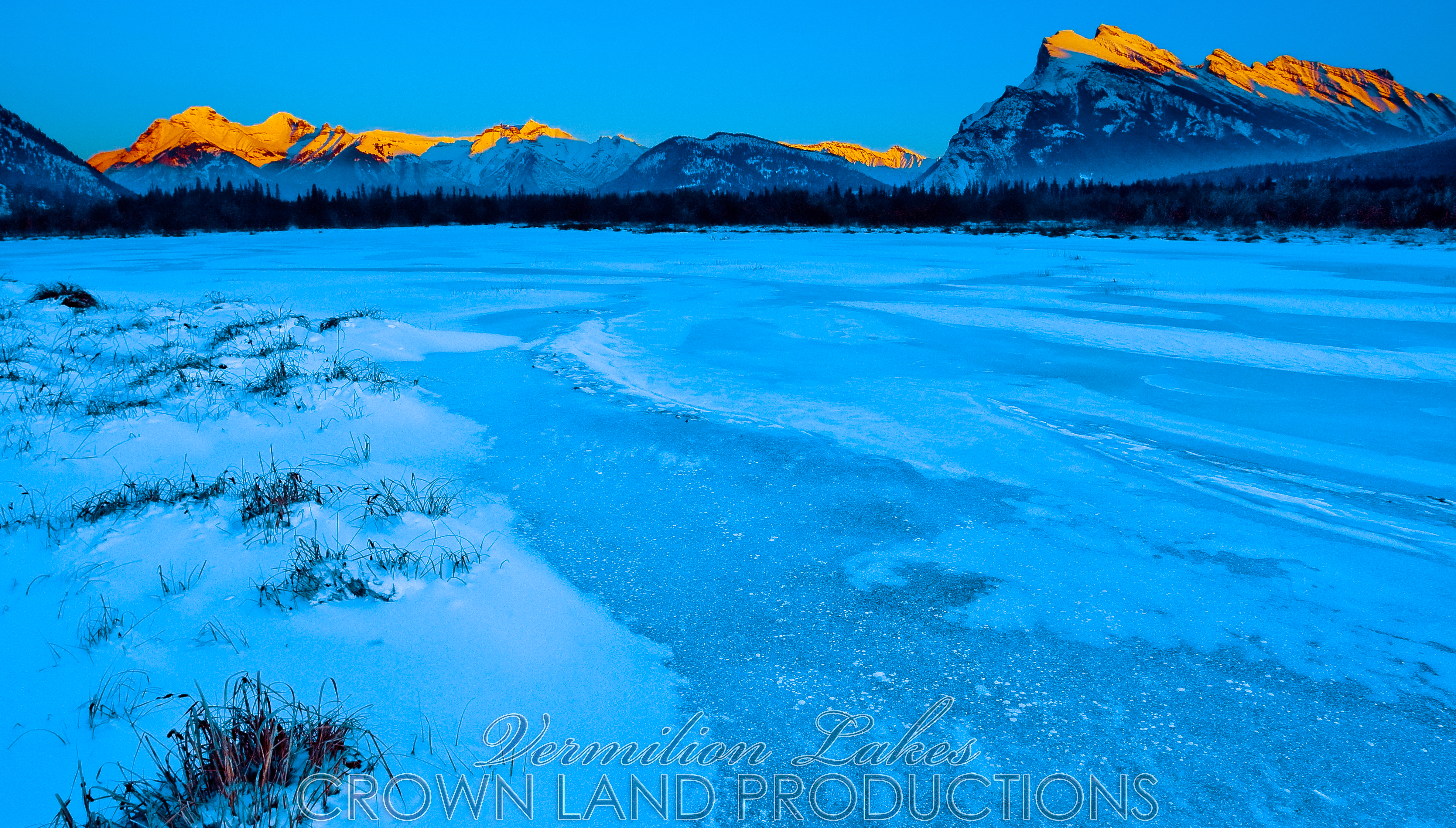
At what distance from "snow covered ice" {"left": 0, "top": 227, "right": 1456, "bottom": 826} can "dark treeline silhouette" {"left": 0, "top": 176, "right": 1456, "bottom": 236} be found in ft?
104

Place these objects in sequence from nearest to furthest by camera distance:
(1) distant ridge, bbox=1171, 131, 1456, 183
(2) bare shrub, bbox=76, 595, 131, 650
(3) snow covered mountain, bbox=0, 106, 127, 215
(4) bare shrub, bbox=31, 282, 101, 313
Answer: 1. (2) bare shrub, bbox=76, 595, 131, 650
2. (4) bare shrub, bbox=31, 282, 101, 313
3. (1) distant ridge, bbox=1171, 131, 1456, 183
4. (3) snow covered mountain, bbox=0, 106, 127, 215

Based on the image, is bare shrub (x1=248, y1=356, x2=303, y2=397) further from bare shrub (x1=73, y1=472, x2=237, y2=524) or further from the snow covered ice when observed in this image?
bare shrub (x1=73, y1=472, x2=237, y2=524)

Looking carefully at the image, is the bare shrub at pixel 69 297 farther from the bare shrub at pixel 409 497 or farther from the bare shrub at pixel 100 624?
the bare shrub at pixel 100 624

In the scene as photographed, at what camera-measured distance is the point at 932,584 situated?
142 inches

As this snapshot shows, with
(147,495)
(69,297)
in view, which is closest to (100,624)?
(147,495)

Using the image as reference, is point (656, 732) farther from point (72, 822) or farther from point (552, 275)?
point (552, 275)

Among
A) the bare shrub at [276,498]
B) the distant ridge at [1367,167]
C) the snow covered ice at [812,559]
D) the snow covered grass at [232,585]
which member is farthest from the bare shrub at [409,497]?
the distant ridge at [1367,167]

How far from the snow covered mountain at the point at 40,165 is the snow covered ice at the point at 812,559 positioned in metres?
174

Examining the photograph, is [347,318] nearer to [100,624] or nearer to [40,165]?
[100,624]

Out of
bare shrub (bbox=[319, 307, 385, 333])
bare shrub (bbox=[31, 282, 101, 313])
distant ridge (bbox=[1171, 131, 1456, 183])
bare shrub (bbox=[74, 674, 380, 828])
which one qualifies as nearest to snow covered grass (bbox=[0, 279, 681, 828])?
bare shrub (bbox=[74, 674, 380, 828])

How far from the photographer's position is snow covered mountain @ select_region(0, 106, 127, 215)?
471 ft

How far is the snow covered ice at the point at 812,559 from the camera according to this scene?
2.57 meters

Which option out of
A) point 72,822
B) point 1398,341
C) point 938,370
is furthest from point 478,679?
point 1398,341

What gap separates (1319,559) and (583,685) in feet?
11.4
